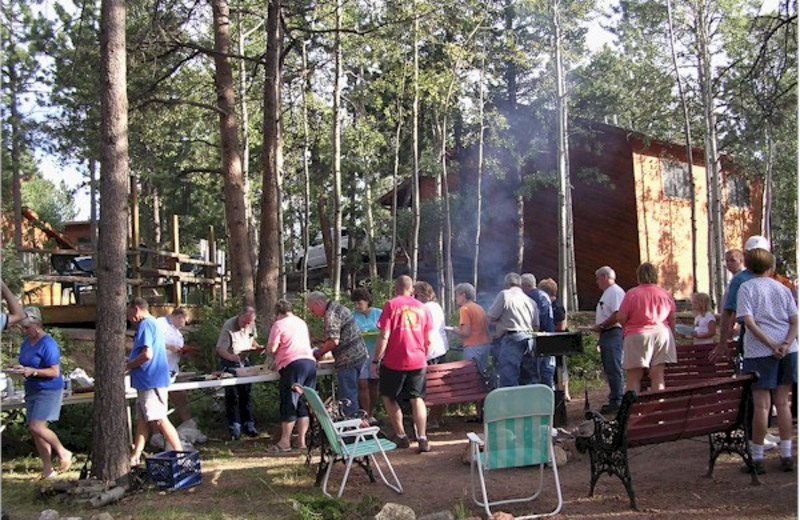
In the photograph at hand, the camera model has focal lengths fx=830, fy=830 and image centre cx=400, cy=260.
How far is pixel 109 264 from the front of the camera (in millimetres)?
7457

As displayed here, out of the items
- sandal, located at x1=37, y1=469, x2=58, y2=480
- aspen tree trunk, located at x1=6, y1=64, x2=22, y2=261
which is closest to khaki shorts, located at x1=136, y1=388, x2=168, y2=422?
sandal, located at x1=37, y1=469, x2=58, y2=480

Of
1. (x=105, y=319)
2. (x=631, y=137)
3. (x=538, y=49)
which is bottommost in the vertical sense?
(x=105, y=319)

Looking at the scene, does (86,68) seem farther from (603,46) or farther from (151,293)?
(603,46)

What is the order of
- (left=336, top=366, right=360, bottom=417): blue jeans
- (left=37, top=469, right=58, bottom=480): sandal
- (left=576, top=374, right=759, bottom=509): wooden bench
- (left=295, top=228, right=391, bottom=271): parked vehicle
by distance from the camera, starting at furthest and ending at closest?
(left=295, top=228, right=391, bottom=271): parked vehicle → (left=336, top=366, right=360, bottom=417): blue jeans → (left=37, top=469, right=58, bottom=480): sandal → (left=576, top=374, right=759, bottom=509): wooden bench

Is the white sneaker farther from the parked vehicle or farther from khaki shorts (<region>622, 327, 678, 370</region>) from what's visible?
the parked vehicle

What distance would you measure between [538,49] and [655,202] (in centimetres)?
615

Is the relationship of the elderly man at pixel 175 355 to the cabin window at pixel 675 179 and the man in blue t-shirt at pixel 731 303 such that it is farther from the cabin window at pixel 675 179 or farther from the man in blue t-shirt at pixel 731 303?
the cabin window at pixel 675 179

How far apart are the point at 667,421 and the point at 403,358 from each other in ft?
9.53

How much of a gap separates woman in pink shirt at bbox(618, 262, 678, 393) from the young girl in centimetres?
130

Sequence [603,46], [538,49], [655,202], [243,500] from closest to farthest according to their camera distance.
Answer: [243,500]
[538,49]
[655,202]
[603,46]

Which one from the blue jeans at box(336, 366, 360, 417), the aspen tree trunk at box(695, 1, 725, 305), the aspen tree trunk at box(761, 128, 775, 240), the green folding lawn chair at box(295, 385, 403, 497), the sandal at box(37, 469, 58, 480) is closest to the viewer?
the green folding lawn chair at box(295, 385, 403, 497)

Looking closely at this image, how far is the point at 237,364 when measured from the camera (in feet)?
32.4

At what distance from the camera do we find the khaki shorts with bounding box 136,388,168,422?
7691mm

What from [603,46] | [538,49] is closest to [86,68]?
[538,49]
